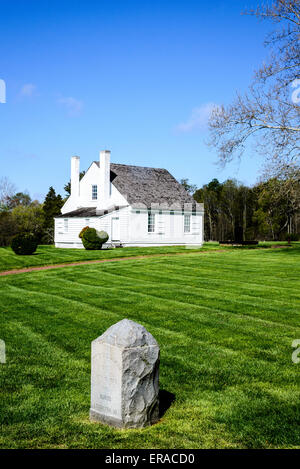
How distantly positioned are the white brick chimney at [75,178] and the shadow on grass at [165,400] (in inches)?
1460

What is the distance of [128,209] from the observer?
3731cm

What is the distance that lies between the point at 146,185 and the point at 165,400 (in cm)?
3625

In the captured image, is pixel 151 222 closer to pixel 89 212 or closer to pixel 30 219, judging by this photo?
pixel 89 212

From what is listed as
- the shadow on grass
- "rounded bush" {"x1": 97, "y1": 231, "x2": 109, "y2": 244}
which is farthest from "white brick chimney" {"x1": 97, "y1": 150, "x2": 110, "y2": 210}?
the shadow on grass

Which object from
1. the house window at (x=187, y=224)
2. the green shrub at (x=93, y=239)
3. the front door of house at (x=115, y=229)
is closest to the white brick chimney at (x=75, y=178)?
the front door of house at (x=115, y=229)

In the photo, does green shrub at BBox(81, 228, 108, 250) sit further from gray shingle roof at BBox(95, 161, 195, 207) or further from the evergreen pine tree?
the evergreen pine tree

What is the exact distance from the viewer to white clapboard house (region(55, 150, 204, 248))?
3725cm

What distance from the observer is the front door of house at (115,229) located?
3691 cm

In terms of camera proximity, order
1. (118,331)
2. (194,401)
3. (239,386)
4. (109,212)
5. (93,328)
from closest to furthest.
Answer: (118,331) < (194,401) < (239,386) < (93,328) < (109,212)

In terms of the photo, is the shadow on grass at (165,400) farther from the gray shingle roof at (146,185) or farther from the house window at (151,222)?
the house window at (151,222)
